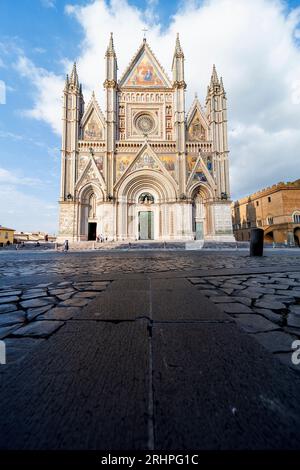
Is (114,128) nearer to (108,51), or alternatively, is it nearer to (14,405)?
(108,51)

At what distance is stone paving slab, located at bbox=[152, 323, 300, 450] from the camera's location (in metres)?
0.54

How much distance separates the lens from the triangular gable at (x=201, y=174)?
21.4 metres

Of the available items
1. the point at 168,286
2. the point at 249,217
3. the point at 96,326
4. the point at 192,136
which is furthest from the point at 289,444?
the point at 249,217

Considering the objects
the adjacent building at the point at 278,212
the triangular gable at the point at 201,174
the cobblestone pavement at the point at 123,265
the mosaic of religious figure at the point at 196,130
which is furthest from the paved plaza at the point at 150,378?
the adjacent building at the point at 278,212

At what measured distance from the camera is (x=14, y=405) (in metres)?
0.65

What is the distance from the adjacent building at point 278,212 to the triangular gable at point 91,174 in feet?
71.4

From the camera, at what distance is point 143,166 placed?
2122cm

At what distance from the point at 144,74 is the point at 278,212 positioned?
24.3 metres

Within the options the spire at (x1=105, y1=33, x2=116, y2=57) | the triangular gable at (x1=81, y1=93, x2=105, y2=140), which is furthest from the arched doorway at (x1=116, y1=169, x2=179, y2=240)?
the spire at (x1=105, y1=33, x2=116, y2=57)

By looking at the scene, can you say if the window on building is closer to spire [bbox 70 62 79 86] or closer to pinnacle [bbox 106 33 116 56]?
pinnacle [bbox 106 33 116 56]

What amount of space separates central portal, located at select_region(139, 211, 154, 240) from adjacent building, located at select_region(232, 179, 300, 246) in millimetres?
15478

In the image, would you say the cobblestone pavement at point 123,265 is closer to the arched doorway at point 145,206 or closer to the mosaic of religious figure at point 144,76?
the arched doorway at point 145,206

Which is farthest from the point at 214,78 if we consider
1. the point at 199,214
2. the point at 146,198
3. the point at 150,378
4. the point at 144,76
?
the point at 150,378
